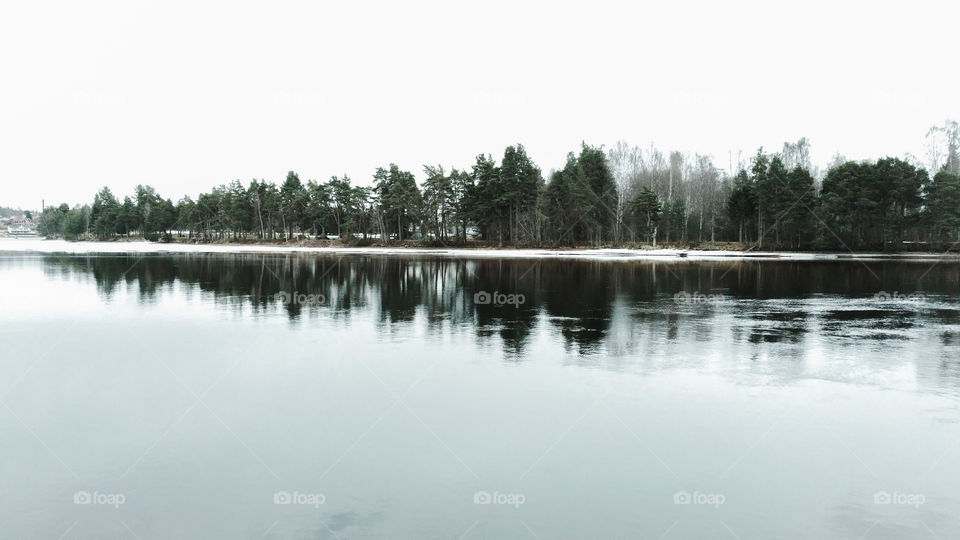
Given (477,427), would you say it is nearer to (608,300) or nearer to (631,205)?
(608,300)

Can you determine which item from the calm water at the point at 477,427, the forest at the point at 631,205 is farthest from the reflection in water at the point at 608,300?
the forest at the point at 631,205

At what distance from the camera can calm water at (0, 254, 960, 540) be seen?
6246 millimetres

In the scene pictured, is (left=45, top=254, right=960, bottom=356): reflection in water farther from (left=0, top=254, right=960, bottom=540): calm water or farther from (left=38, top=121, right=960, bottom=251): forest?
(left=38, top=121, right=960, bottom=251): forest

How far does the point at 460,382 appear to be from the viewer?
11133 millimetres

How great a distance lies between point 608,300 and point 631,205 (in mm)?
59590

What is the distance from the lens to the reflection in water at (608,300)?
16984 millimetres

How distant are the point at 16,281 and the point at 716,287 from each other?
35844mm

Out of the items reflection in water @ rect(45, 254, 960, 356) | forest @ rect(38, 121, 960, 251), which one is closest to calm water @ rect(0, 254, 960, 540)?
reflection in water @ rect(45, 254, 960, 356)

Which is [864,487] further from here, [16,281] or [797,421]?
[16,281]

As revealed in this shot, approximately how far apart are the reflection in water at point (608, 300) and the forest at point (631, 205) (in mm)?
37460

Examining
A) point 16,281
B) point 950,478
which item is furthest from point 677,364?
point 16,281

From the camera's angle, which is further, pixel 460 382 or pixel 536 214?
pixel 536 214

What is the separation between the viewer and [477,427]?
8.66 meters

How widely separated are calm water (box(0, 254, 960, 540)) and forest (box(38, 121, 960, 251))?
205 feet
